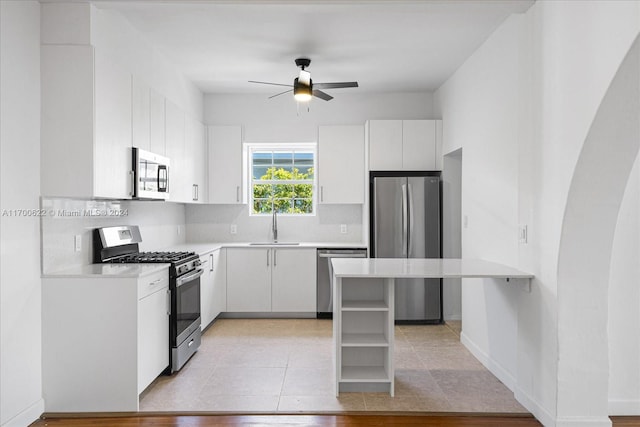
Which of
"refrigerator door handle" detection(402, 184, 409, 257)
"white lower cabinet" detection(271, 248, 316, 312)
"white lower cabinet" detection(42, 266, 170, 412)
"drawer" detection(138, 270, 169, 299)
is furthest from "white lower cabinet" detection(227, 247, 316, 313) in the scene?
"white lower cabinet" detection(42, 266, 170, 412)

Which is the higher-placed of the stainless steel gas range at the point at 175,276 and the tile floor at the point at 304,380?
the stainless steel gas range at the point at 175,276

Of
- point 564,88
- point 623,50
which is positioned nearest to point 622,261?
point 564,88

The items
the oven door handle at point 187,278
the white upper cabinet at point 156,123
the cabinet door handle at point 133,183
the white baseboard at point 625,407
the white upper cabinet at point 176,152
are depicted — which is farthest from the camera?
the white upper cabinet at point 176,152

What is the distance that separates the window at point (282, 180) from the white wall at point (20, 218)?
335cm

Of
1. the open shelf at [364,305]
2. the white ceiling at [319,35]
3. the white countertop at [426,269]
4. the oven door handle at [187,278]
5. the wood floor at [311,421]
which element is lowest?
→ the wood floor at [311,421]

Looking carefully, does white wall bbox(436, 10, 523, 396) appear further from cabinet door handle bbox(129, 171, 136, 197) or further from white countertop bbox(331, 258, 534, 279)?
cabinet door handle bbox(129, 171, 136, 197)

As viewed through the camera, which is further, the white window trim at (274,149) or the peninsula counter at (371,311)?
the white window trim at (274,149)

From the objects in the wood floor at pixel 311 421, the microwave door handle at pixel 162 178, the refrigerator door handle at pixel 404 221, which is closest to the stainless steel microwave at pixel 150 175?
the microwave door handle at pixel 162 178

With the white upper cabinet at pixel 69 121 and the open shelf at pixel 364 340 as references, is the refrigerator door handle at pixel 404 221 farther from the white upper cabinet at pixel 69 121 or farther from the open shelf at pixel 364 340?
the white upper cabinet at pixel 69 121

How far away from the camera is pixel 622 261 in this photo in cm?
291

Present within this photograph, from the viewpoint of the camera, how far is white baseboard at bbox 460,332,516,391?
3.41 metres

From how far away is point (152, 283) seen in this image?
3.27 meters

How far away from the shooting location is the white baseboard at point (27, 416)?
2.69 m

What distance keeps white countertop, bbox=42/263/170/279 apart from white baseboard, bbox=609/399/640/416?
312 centimetres
